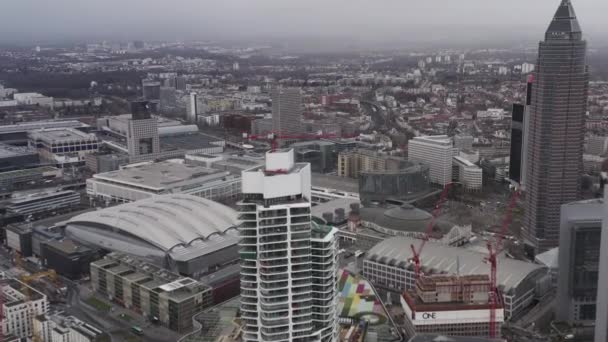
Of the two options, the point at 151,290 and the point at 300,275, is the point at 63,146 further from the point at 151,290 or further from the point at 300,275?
the point at 300,275

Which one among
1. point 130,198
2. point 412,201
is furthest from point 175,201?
point 412,201

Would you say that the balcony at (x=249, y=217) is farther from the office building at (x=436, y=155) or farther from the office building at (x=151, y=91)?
the office building at (x=151, y=91)

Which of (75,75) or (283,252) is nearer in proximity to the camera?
Answer: (283,252)

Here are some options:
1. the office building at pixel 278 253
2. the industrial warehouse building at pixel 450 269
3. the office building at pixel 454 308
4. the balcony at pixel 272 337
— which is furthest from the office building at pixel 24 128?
the balcony at pixel 272 337

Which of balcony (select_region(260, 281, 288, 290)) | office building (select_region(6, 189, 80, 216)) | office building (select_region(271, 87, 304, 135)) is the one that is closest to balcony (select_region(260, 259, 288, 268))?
balcony (select_region(260, 281, 288, 290))

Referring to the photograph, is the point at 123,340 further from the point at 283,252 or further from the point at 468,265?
the point at 468,265

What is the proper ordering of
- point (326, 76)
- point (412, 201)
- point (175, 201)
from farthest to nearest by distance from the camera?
point (326, 76) → point (412, 201) → point (175, 201)
